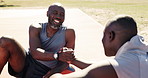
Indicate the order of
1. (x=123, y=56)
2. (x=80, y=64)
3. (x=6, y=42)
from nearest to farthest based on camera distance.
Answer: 1. (x=123, y=56)
2. (x=80, y=64)
3. (x=6, y=42)

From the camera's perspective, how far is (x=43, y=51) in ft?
11.2

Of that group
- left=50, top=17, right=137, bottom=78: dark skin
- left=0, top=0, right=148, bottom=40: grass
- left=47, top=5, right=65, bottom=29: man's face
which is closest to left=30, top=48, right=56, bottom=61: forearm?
left=47, top=5, right=65, bottom=29: man's face

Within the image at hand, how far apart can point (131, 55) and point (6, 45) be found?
6.03 feet

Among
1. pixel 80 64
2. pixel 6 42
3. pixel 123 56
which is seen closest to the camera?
pixel 123 56

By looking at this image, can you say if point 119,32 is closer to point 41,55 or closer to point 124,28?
A: point 124,28

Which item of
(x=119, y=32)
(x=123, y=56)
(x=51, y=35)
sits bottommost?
(x=51, y=35)

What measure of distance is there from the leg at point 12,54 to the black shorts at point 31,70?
0.18 feet

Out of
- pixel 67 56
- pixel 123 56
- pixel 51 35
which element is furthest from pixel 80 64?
pixel 123 56

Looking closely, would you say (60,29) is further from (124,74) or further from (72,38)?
(124,74)

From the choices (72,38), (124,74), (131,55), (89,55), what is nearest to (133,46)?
(131,55)

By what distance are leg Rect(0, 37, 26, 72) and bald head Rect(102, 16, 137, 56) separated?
155cm

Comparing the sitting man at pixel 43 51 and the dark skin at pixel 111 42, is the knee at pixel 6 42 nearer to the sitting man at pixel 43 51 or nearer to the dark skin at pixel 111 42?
the sitting man at pixel 43 51

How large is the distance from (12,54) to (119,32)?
1.74 meters

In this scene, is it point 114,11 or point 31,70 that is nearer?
point 31,70
